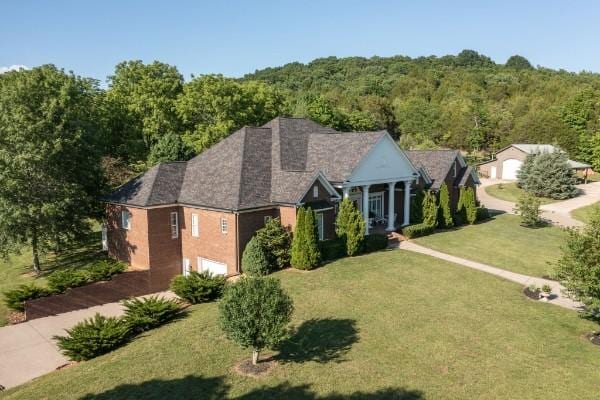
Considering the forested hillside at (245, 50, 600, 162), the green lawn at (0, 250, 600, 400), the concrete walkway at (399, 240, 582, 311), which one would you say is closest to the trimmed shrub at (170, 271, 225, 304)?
the green lawn at (0, 250, 600, 400)

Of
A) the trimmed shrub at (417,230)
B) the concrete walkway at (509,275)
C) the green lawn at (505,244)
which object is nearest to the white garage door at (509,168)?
the green lawn at (505,244)

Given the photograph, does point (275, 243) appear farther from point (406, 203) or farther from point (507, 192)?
point (507, 192)

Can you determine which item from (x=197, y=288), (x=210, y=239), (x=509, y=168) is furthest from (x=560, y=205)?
(x=197, y=288)

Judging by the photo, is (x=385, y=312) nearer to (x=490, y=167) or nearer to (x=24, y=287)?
(x=24, y=287)

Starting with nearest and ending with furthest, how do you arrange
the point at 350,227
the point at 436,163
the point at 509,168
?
the point at 350,227 → the point at 436,163 → the point at 509,168

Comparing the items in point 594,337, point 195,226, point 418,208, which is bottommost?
point 594,337

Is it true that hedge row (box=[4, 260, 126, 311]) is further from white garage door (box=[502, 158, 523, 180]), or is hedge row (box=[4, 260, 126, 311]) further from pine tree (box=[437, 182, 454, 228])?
white garage door (box=[502, 158, 523, 180])
